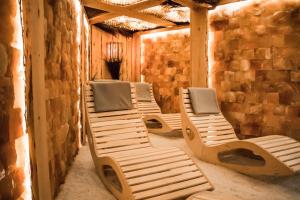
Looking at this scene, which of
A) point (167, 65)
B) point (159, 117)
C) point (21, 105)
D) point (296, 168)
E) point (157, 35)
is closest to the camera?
point (21, 105)

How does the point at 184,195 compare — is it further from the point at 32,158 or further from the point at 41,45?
the point at 41,45

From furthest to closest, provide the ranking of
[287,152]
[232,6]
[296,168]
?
[232,6], [287,152], [296,168]

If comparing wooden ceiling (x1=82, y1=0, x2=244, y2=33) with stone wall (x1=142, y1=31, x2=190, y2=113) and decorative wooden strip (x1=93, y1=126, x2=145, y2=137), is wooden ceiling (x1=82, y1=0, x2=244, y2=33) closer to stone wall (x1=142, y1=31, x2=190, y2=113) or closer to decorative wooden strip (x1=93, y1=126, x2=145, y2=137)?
stone wall (x1=142, y1=31, x2=190, y2=113)

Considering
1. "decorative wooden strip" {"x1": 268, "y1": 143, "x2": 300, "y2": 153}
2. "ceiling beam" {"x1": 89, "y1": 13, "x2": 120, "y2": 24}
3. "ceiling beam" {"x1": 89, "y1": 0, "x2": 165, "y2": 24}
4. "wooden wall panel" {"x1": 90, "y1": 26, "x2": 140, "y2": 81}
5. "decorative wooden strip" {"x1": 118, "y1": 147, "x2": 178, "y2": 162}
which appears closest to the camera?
"decorative wooden strip" {"x1": 118, "y1": 147, "x2": 178, "y2": 162}

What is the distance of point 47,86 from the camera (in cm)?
266

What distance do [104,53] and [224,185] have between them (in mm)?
5232

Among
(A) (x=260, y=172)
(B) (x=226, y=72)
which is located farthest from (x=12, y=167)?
(B) (x=226, y=72)

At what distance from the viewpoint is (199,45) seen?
5680 mm

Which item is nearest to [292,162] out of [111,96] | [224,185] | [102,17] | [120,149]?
[224,185]

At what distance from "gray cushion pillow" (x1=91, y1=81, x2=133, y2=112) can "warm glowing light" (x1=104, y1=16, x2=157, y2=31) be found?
329 cm

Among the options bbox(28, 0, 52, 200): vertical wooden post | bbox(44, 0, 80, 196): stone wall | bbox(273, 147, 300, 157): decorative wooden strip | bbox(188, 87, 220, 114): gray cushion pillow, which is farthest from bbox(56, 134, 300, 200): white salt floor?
bbox(188, 87, 220, 114): gray cushion pillow

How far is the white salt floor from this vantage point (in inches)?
116

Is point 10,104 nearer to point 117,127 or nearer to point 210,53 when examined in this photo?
point 117,127

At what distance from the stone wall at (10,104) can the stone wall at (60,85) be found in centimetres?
71
